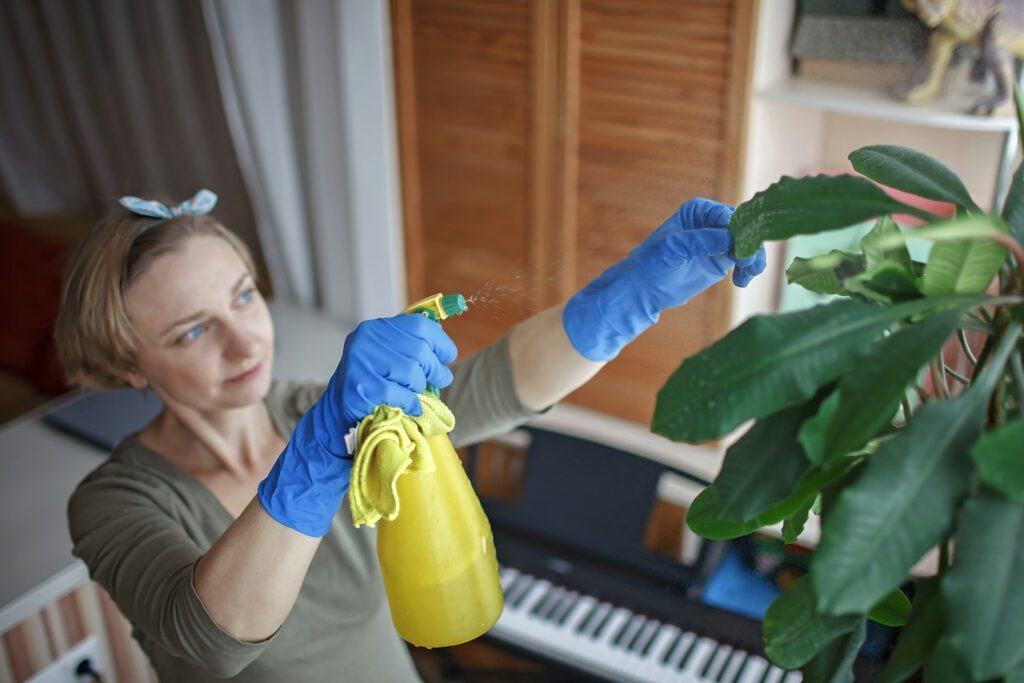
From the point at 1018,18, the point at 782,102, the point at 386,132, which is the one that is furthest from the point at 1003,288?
the point at 386,132

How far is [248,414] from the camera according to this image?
132 cm

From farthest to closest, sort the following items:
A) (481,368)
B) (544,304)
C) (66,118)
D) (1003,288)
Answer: (66,118), (544,304), (481,368), (1003,288)

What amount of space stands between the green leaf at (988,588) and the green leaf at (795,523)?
0.78 ft

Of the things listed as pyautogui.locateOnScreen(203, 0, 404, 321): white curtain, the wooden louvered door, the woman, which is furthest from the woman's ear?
pyautogui.locateOnScreen(203, 0, 404, 321): white curtain

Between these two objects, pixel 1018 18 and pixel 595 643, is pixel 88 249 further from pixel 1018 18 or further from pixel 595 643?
pixel 1018 18

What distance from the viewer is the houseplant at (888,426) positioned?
0.65 m

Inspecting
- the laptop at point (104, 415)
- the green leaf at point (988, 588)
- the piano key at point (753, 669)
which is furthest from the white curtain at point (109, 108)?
the green leaf at point (988, 588)

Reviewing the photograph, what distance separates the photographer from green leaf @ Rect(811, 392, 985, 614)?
25.6 inches

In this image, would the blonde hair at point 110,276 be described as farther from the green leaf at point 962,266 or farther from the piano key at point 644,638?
the piano key at point 644,638

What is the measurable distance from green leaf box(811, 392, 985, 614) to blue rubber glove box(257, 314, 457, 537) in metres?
0.41

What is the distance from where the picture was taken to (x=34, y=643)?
6.14ft

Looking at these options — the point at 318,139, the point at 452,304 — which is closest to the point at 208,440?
the point at 452,304

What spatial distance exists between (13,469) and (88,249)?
1.15 m

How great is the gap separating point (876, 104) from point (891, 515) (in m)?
1.41
